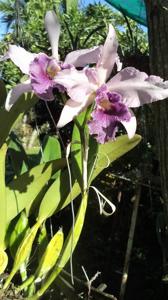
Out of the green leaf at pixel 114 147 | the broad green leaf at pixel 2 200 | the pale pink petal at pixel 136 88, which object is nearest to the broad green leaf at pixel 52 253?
the broad green leaf at pixel 2 200

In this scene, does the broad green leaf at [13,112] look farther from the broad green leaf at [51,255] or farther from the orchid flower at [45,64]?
the broad green leaf at [51,255]

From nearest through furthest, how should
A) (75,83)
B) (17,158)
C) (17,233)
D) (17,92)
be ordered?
(75,83)
(17,92)
(17,233)
(17,158)

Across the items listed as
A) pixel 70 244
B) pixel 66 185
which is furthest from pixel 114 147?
pixel 70 244

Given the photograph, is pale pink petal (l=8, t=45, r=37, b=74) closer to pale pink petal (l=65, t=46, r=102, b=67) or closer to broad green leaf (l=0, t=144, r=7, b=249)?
pale pink petal (l=65, t=46, r=102, b=67)

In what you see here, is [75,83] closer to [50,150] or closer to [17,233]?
[17,233]

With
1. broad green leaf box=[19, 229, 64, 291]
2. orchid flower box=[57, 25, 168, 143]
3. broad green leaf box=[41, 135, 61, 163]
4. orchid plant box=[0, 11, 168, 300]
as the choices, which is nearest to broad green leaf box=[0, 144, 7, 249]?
orchid plant box=[0, 11, 168, 300]

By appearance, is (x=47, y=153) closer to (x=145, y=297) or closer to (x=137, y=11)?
(x=145, y=297)

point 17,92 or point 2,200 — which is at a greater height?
point 17,92
